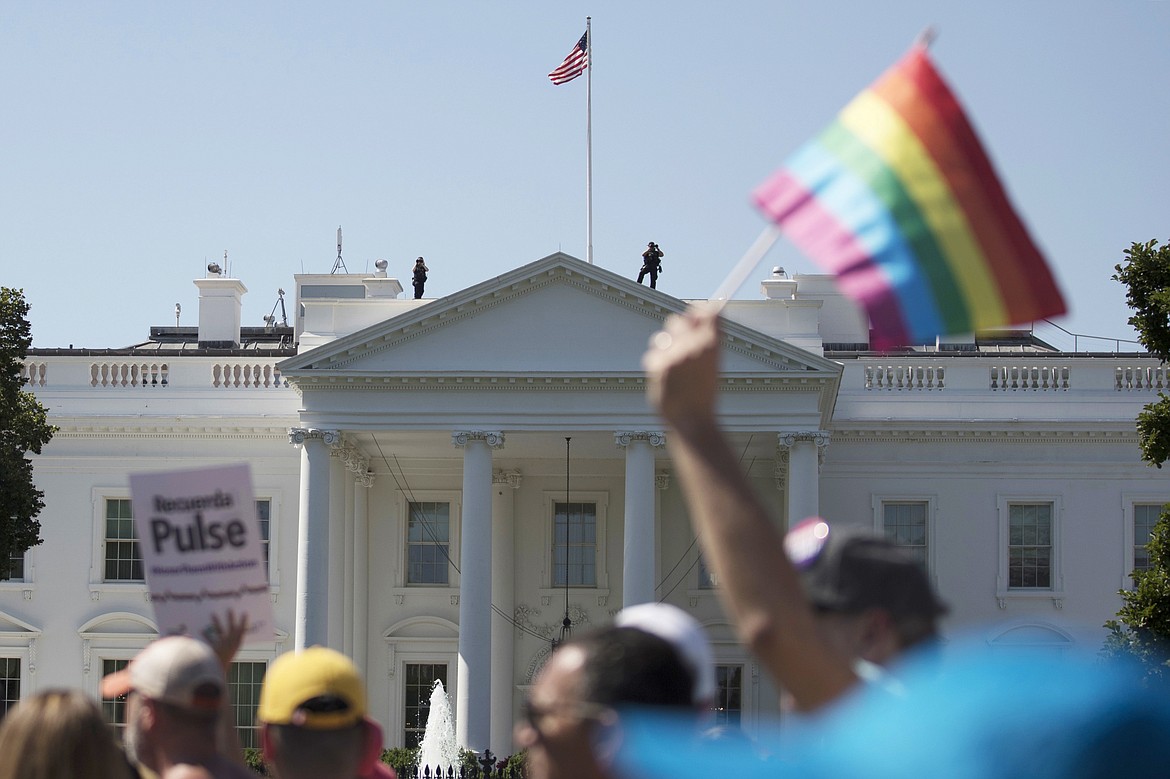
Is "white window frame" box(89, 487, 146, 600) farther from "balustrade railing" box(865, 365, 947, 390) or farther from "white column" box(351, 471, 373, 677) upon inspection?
"balustrade railing" box(865, 365, 947, 390)

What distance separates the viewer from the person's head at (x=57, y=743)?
3.97 meters

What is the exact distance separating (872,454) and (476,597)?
9.62 meters

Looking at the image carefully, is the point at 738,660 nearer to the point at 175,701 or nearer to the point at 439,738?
the point at 439,738

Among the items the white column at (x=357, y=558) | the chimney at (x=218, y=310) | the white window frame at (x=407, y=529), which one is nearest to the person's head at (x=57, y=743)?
the white column at (x=357, y=558)

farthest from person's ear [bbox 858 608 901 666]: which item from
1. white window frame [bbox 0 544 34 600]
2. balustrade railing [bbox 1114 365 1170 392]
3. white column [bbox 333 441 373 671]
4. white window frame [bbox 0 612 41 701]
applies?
balustrade railing [bbox 1114 365 1170 392]

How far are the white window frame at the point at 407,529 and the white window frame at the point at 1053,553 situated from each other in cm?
1095

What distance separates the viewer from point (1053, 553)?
3544cm

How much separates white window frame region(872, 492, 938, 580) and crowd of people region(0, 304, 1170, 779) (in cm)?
3211

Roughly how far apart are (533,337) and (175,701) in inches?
1088

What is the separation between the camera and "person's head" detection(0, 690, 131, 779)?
3.97m

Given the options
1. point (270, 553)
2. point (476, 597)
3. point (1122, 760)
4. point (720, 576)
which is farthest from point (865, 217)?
point (270, 553)

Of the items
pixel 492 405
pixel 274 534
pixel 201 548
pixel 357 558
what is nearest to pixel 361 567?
pixel 357 558

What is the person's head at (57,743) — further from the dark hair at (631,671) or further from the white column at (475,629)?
the white column at (475,629)

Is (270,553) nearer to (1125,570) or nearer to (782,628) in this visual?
(1125,570)
